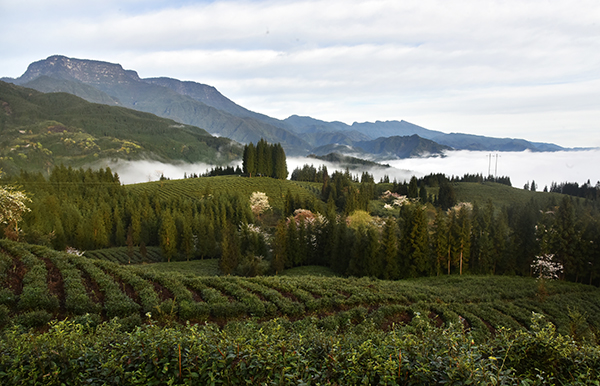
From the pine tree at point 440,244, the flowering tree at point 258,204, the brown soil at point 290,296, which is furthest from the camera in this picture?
the flowering tree at point 258,204

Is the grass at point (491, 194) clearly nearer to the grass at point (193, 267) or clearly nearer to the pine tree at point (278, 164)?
the pine tree at point (278, 164)

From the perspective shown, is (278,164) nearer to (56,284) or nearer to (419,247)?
(419,247)

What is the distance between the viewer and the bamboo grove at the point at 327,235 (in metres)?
48.1

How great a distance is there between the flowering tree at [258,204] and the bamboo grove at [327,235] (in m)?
2.43

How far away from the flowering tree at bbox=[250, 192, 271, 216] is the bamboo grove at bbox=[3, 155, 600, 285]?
2429mm

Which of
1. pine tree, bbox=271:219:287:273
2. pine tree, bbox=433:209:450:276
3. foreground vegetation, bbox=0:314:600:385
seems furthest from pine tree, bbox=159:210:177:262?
foreground vegetation, bbox=0:314:600:385

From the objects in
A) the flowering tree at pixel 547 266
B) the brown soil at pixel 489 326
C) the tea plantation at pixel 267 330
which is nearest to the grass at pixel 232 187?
the flowering tree at pixel 547 266

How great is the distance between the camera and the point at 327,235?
6688cm

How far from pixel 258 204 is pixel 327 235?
49.6m

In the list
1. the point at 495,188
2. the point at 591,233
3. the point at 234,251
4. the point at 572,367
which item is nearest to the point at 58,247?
the point at 234,251

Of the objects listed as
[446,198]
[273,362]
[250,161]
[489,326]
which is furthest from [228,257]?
[446,198]

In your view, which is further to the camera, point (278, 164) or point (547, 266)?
point (278, 164)

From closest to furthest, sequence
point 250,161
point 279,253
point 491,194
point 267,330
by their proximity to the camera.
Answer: point 267,330 < point 279,253 < point 250,161 < point 491,194

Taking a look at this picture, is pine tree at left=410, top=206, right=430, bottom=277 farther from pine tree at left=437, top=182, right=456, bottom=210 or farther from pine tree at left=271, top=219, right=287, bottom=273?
pine tree at left=437, top=182, right=456, bottom=210
